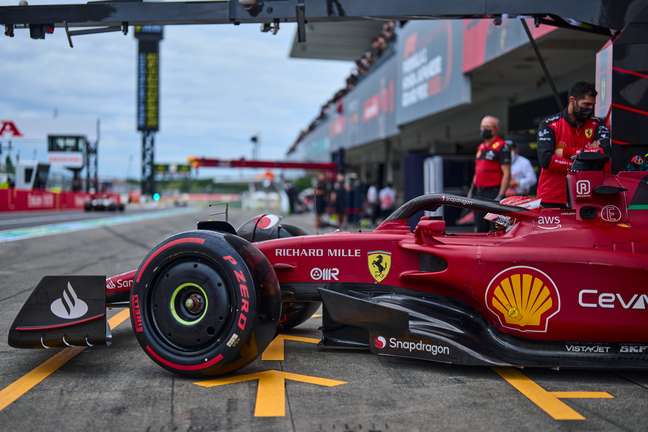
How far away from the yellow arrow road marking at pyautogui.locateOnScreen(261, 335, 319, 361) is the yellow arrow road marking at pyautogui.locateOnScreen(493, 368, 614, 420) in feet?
4.48

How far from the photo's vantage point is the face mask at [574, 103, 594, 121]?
17.0 ft

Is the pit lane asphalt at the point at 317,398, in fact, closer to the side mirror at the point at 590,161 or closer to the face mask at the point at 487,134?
the side mirror at the point at 590,161

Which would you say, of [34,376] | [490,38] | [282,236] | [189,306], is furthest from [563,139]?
[490,38]

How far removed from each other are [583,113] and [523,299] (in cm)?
184

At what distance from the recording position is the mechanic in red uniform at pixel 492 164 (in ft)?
25.1

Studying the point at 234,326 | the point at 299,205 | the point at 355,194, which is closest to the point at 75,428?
the point at 234,326

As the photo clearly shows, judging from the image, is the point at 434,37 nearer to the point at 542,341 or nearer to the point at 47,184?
the point at 542,341

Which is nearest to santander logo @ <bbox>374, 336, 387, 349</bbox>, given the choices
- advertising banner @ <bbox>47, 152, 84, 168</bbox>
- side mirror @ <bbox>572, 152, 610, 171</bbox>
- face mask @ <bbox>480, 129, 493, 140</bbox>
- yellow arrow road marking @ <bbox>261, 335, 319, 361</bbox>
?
yellow arrow road marking @ <bbox>261, 335, 319, 361</bbox>

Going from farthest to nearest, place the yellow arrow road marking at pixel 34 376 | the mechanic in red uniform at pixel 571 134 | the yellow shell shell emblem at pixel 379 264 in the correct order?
1. the mechanic in red uniform at pixel 571 134
2. the yellow shell shell emblem at pixel 379 264
3. the yellow arrow road marking at pixel 34 376

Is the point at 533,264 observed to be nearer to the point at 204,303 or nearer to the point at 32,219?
the point at 204,303

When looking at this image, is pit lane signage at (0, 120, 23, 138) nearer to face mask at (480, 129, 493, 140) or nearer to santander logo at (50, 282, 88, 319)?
face mask at (480, 129, 493, 140)

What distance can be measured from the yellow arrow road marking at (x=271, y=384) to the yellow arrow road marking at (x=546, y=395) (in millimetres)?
971

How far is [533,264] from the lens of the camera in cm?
408

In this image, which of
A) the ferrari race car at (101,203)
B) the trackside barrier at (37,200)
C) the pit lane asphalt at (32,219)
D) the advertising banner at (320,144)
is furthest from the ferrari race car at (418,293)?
the ferrari race car at (101,203)
